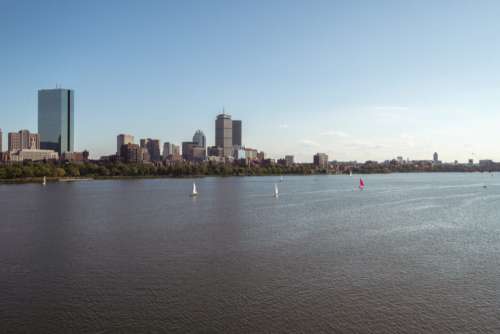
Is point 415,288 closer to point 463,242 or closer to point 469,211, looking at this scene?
point 463,242

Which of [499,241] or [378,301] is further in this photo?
[499,241]

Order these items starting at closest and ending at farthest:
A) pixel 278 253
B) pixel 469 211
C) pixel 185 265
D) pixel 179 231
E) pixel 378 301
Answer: pixel 378 301
pixel 185 265
pixel 278 253
pixel 179 231
pixel 469 211

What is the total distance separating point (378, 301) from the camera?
23.0m

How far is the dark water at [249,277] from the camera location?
20562 millimetres

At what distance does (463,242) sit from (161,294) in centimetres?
2837

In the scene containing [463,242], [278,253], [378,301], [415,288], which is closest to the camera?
[378,301]

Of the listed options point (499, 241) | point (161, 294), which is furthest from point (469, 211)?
point (161, 294)

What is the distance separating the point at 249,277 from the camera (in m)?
27.4

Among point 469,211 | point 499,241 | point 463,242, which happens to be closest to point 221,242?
point 463,242

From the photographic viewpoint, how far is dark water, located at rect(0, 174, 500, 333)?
2056 cm

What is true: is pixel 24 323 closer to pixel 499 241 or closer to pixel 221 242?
pixel 221 242

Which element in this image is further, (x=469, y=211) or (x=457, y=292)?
(x=469, y=211)

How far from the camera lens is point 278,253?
34.1 m

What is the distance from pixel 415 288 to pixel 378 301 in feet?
11.7
